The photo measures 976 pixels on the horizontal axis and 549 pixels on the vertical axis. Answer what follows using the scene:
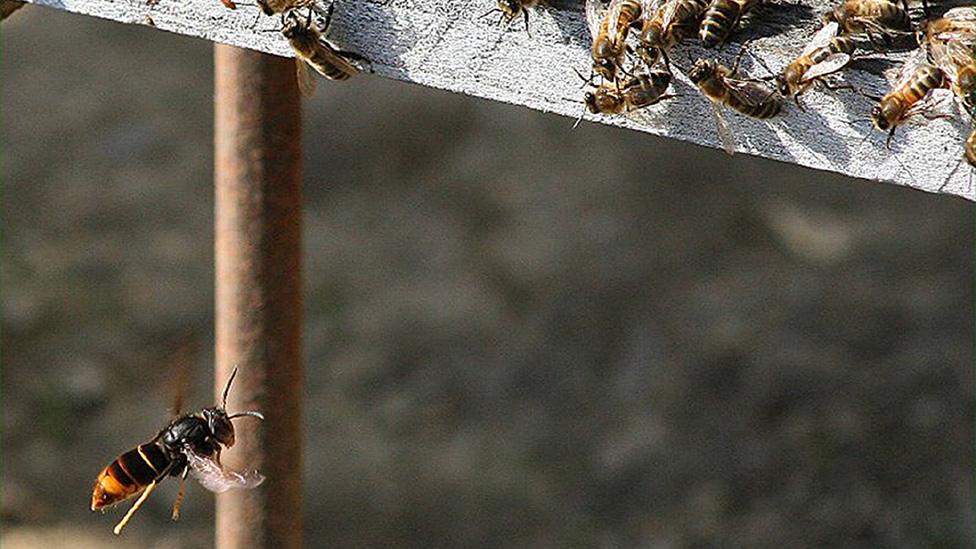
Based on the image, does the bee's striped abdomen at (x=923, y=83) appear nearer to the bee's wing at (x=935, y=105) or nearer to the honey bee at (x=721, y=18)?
the bee's wing at (x=935, y=105)

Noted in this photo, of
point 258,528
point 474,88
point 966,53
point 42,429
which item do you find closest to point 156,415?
point 42,429

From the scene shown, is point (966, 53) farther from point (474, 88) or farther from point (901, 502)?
point (901, 502)

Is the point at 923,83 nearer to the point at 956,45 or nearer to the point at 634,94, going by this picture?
the point at 956,45

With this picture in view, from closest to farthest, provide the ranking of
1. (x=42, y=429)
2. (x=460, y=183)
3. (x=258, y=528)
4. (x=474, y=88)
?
(x=474, y=88) < (x=258, y=528) < (x=42, y=429) < (x=460, y=183)

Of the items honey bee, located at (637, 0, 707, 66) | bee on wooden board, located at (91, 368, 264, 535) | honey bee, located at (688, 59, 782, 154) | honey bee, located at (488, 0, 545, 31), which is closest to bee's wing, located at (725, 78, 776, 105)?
honey bee, located at (688, 59, 782, 154)

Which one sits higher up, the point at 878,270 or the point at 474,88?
the point at 474,88

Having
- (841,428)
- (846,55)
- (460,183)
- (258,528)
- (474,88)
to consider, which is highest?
(846,55)

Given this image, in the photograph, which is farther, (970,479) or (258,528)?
(970,479)

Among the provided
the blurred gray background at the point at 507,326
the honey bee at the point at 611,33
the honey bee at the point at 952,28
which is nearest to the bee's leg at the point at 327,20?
the honey bee at the point at 611,33

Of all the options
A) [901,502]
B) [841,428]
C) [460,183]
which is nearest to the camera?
[901,502]
